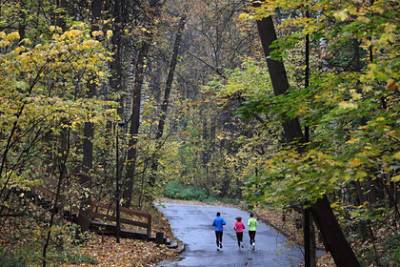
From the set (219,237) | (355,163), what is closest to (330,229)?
(355,163)

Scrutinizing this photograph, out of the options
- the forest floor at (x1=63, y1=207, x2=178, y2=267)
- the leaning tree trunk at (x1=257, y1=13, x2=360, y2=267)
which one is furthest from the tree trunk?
the leaning tree trunk at (x1=257, y1=13, x2=360, y2=267)

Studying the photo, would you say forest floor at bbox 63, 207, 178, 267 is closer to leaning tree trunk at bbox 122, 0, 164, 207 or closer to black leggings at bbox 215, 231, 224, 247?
black leggings at bbox 215, 231, 224, 247

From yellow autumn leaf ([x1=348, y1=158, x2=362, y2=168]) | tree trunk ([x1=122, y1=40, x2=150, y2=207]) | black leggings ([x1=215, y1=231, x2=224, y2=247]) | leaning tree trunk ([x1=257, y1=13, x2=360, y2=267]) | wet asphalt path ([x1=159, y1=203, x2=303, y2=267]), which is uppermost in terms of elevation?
tree trunk ([x1=122, y1=40, x2=150, y2=207])

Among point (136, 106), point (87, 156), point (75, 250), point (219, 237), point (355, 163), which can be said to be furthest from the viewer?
point (136, 106)

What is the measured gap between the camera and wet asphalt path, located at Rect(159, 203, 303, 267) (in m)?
16.7

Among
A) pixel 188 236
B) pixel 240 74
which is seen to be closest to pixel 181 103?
pixel 188 236

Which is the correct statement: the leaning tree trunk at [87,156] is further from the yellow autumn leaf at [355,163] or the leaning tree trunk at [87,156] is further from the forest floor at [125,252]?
the yellow autumn leaf at [355,163]

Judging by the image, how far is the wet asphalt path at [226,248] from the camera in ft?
54.7

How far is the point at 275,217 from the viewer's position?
101ft

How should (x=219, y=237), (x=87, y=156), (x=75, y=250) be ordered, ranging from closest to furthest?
(x=75, y=250) → (x=87, y=156) → (x=219, y=237)

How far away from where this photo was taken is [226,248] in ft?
65.3

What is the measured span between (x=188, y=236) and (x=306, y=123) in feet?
53.1

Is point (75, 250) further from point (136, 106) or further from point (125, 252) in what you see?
point (136, 106)

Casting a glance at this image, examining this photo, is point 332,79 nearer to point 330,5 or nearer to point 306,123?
point 306,123
